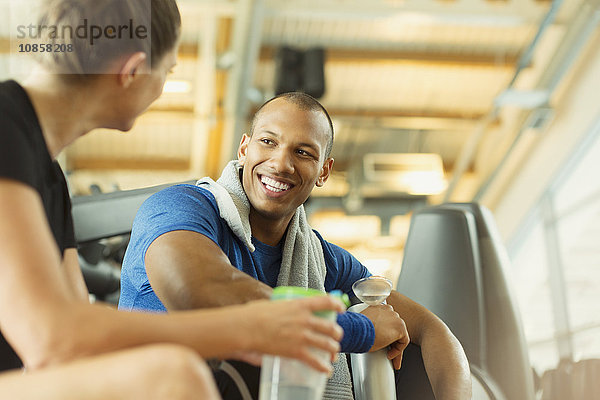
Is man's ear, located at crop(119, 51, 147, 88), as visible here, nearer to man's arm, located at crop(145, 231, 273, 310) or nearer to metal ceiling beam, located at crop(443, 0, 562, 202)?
man's arm, located at crop(145, 231, 273, 310)

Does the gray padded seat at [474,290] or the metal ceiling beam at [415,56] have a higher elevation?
the metal ceiling beam at [415,56]

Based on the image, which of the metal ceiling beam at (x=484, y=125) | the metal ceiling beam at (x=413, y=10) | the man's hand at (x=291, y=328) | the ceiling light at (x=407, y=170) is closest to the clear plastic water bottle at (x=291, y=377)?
the man's hand at (x=291, y=328)

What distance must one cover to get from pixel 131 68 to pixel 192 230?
31 centimetres

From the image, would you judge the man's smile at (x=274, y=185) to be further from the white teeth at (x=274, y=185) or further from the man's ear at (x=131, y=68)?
the man's ear at (x=131, y=68)

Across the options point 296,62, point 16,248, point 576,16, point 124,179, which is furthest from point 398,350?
point 124,179

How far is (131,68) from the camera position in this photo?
831mm

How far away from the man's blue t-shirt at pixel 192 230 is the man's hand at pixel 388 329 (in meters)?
0.07

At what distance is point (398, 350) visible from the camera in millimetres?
1132

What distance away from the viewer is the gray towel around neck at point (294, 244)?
3.98 ft

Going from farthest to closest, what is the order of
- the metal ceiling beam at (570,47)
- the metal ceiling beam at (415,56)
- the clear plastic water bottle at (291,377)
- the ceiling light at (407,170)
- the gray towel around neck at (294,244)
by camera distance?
the ceiling light at (407,170)
the metal ceiling beam at (415,56)
the metal ceiling beam at (570,47)
the gray towel around neck at (294,244)
the clear plastic water bottle at (291,377)

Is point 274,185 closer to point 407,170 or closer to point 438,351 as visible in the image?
point 438,351

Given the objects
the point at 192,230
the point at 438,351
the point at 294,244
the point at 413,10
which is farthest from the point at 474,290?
the point at 413,10

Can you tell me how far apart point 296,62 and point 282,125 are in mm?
3767

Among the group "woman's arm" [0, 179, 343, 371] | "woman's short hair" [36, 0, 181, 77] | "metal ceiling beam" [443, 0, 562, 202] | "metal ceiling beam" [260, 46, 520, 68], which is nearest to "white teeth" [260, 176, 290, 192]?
"woman's short hair" [36, 0, 181, 77]
